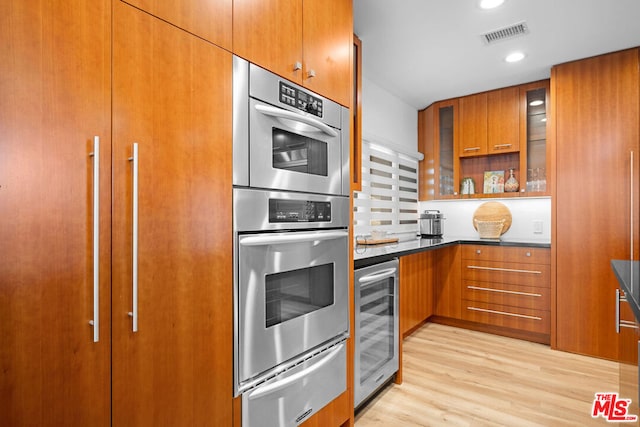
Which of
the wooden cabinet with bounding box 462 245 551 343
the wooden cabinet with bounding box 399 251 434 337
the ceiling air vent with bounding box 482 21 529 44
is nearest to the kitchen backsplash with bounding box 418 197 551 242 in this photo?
the wooden cabinet with bounding box 462 245 551 343

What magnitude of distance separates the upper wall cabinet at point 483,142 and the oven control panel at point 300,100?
2560mm

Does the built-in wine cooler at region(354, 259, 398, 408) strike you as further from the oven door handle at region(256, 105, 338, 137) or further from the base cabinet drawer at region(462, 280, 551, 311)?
the base cabinet drawer at region(462, 280, 551, 311)

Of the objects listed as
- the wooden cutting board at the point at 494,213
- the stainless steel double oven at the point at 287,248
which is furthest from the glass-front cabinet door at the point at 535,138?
the stainless steel double oven at the point at 287,248

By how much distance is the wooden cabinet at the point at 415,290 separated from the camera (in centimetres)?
311

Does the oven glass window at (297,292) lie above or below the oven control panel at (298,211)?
below

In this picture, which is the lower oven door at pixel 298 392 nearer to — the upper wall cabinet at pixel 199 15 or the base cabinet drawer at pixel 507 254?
the upper wall cabinet at pixel 199 15

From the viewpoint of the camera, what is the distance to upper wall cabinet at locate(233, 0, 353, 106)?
4.29 feet

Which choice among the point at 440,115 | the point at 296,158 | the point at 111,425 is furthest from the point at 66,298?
the point at 440,115

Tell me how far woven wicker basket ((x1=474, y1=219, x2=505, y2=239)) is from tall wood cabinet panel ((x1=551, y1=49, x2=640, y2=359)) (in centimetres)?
63

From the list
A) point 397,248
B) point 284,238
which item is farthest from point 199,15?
point 397,248

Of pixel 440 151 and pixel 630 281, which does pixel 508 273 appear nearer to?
pixel 440 151

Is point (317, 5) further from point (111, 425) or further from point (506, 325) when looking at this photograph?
point (506, 325)

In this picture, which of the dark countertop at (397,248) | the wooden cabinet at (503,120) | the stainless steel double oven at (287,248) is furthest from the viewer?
the wooden cabinet at (503,120)

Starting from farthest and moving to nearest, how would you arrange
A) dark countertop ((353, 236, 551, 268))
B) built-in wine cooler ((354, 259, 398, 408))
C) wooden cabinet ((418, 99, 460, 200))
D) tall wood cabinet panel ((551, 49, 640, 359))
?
wooden cabinet ((418, 99, 460, 200)) < tall wood cabinet panel ((551, 49, 640, 359)) < dark countertop ((353, 236, 551, 268)) < built-in wine cooler ((354, 259, 398, 408))
